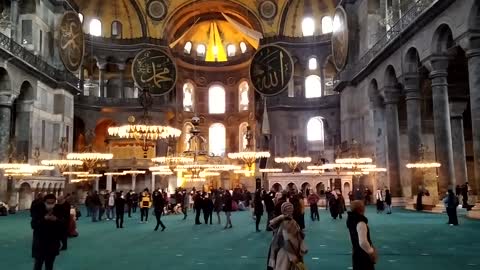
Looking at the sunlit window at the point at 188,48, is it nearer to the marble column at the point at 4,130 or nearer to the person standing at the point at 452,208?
the marble column at the point at 4,130

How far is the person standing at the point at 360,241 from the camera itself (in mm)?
4039

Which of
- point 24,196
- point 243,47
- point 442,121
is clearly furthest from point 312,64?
point 24,196

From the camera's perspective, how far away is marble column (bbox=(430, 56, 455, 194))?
15.6m

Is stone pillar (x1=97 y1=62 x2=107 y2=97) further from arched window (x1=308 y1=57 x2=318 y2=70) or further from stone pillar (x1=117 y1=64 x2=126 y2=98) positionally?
arched window (x1=308 y1=57 x2=318 y2=70)

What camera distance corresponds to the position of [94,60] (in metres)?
32.0

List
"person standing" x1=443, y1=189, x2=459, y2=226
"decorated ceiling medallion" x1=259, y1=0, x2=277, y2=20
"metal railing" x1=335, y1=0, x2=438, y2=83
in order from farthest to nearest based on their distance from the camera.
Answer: "decorated ceiling medallion" x1=259, y1=0, x2=277, y2=20
"metal railing" x1=335, y1=0, x2=438, y2=83
"person standing" x1=443, y1=189, x2=459, y2=226

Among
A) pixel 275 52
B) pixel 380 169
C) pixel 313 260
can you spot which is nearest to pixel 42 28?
pixel 275 52

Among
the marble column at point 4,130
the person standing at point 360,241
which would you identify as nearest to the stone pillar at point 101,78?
the marble column at point 4,130

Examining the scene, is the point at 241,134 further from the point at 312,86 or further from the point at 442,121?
the point at 442,121

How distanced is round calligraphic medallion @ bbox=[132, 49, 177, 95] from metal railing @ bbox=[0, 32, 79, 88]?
4.26 meters

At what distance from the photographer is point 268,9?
32.9m

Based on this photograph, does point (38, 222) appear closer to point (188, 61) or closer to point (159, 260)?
point (159, 260)

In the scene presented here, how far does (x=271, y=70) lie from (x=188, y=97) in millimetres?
18349

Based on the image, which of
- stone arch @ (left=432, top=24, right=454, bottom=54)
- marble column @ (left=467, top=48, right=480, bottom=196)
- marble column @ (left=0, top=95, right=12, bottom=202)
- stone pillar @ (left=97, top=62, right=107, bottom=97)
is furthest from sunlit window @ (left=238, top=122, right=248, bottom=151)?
marble column @ (left=467, top=48, right=480, bottom=196)
